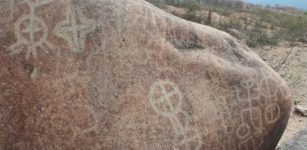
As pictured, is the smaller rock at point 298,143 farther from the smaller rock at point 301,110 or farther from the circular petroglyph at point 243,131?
the smaller rock at point 301,110

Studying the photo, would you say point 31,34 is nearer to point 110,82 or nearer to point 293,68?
point 110,82

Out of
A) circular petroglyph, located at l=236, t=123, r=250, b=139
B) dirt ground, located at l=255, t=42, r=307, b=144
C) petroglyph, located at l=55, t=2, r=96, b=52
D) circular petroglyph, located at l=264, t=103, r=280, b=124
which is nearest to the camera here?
petroglyph, located at l=55, t=2, r=96, b=52

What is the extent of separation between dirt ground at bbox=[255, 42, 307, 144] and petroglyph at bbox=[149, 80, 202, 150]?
10.1ft

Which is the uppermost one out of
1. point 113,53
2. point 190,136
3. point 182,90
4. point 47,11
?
point 47,11

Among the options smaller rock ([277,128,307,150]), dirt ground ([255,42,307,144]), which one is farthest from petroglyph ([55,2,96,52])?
dirt ground ([255,42,307,144])

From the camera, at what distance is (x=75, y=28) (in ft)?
12.8

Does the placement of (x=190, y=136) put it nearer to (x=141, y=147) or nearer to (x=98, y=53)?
(x=141, y=147)

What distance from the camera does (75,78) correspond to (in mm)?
3807

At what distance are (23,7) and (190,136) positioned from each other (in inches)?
59.5

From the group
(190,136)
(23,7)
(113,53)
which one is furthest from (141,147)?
(23,7)

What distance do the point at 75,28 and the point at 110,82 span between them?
0.44 metres

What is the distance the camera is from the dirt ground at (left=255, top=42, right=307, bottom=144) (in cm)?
762

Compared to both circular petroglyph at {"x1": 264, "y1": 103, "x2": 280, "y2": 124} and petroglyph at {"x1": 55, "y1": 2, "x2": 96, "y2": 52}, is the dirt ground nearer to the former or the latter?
circular petroglyph at {"x1": 264, "y1": 103, "x2": 280, "y2": 124}

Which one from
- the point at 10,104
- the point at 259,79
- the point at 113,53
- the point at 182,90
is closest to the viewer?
the point at 10,104
